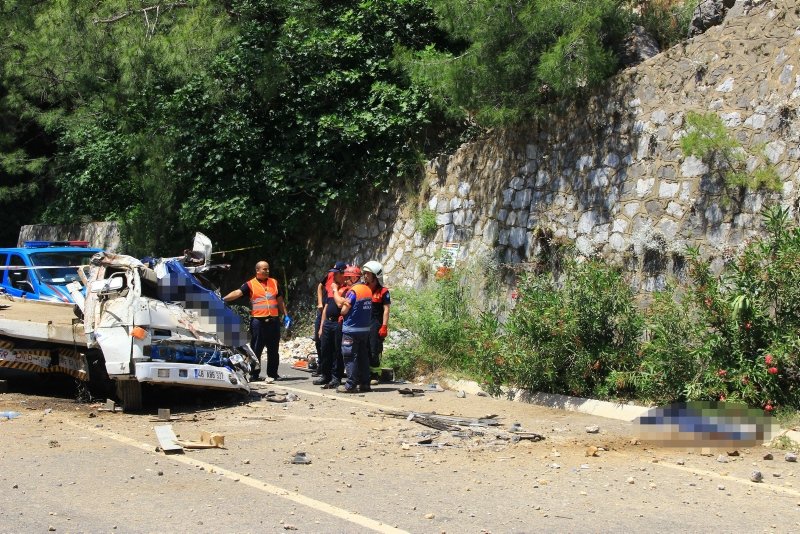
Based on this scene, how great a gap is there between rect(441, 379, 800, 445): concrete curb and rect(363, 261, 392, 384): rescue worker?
5.00ft

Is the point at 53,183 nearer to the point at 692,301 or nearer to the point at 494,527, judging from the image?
the point at 692,301

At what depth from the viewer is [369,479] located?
7.93 m

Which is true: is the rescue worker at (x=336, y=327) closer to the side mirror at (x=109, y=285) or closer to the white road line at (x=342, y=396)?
the white road line at (x=342, y=396)

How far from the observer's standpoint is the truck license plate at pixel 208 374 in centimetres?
1108

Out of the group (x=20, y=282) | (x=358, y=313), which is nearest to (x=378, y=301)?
(x=358, y=313)

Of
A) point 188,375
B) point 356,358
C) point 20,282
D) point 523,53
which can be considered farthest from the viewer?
point 20,282

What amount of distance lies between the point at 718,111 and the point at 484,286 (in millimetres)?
4759

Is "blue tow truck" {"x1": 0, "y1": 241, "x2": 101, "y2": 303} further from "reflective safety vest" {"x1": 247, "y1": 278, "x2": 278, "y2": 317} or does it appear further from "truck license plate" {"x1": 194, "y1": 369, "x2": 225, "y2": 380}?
"truck license plate" {"x1": 194, "y1": 369, "x2": 225, "y2": 380}

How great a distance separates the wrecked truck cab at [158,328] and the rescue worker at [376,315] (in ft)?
7.47

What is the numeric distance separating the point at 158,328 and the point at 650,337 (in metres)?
5.92

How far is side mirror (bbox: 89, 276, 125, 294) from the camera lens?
11250 millimetres

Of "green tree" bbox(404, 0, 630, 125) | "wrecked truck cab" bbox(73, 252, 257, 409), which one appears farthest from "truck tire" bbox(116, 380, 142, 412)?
"green tree" bbox(404, 0, 630, 125)

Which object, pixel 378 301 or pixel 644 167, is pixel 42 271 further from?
pixel 644 167

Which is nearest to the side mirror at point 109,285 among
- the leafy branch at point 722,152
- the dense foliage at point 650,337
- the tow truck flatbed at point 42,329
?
the tow truck flatbed at point 42,329
